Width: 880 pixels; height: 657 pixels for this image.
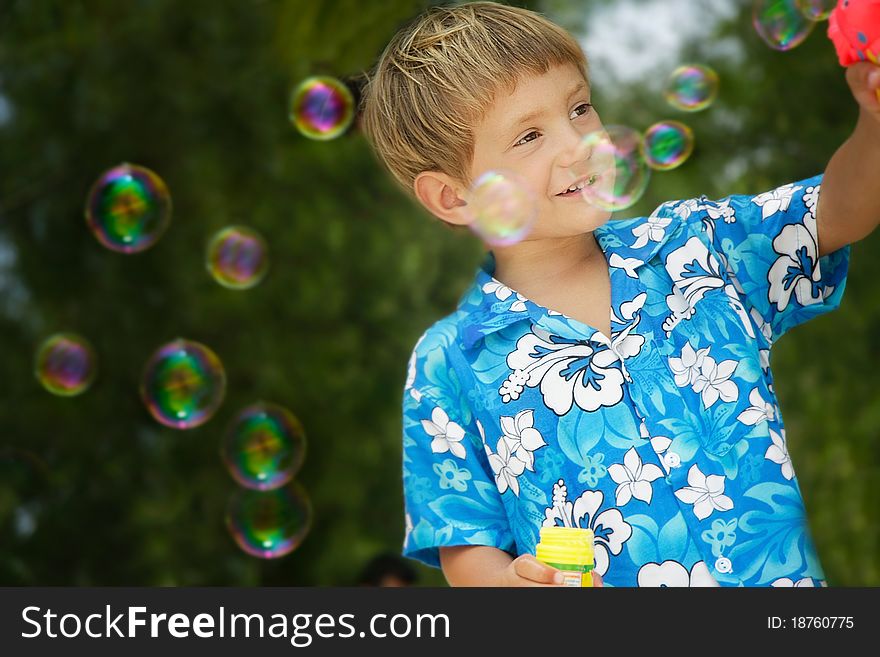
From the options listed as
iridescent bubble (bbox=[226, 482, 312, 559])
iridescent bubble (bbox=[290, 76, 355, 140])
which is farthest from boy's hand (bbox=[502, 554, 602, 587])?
iridescent bubble (bbox=[226, 482, 312, 559])

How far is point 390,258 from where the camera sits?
527 cm

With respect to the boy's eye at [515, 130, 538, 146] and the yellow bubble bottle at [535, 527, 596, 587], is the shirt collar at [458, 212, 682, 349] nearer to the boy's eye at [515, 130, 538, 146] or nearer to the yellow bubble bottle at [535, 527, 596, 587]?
the boy's eye at [515, 130, 538, 146]

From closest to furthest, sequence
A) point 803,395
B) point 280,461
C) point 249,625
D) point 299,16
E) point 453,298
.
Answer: point 249,625
point 280,461
point 299,16
point 803,395
point 453,298

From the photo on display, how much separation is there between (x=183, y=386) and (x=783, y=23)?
1.95 metres

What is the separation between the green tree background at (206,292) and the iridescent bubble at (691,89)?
129 cm

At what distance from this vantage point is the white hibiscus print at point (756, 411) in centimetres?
158

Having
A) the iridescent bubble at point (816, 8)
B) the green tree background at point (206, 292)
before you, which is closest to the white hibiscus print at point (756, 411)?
the iridescent bubble at point (816, 8)

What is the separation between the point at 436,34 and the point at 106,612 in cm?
101

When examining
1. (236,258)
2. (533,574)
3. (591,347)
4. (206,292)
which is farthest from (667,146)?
(206,292)

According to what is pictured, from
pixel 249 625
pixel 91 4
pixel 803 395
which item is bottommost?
pixel 249 625

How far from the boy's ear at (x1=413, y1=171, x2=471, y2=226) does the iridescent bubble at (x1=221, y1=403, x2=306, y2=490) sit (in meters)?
1.59

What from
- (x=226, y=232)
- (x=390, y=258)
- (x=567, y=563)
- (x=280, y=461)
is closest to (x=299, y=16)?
(x=226, y=232)

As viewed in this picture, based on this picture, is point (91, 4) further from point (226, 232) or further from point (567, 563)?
point (567, 563)

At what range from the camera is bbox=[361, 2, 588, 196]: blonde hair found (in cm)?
171
